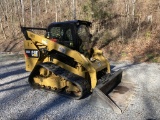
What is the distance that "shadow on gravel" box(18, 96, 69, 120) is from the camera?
4.95m

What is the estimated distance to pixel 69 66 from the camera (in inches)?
242

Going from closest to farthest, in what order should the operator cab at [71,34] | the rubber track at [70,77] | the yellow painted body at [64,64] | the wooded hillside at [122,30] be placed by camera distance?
the rubber track at [70,77]
the yellow painted body at [64,64]
the operator cab at [71,34]
the wooded hillside at [122,30]

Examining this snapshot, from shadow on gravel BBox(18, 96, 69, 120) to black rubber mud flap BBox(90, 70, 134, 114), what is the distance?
1.01 meters

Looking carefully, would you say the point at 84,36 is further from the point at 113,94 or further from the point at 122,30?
the point at 122,30

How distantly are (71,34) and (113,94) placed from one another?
7.87 feet

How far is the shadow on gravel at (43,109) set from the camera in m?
4.95

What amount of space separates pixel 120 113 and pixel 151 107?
1048mm

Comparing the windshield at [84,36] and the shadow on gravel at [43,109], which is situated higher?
the windshield at [84,36]

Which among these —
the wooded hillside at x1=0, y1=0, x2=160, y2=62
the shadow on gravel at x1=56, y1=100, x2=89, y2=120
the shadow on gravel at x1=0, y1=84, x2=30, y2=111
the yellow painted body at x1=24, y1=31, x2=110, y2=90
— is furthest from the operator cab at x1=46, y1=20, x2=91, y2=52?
the wooded hillside at x1=0, y1=0, x2=160, y2=62

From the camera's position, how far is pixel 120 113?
5043 mm

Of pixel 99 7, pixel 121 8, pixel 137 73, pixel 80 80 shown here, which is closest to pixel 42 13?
pixel 121 8

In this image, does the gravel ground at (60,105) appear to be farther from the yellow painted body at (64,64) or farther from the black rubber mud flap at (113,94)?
the yellow painted body at (64,64)

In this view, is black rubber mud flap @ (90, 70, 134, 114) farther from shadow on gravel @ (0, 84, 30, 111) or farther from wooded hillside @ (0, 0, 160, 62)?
wooded hillside @ (0, 0, 160, 62)

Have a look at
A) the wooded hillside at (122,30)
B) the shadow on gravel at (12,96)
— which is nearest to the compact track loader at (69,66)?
the shadow on gravel at (12,96)
